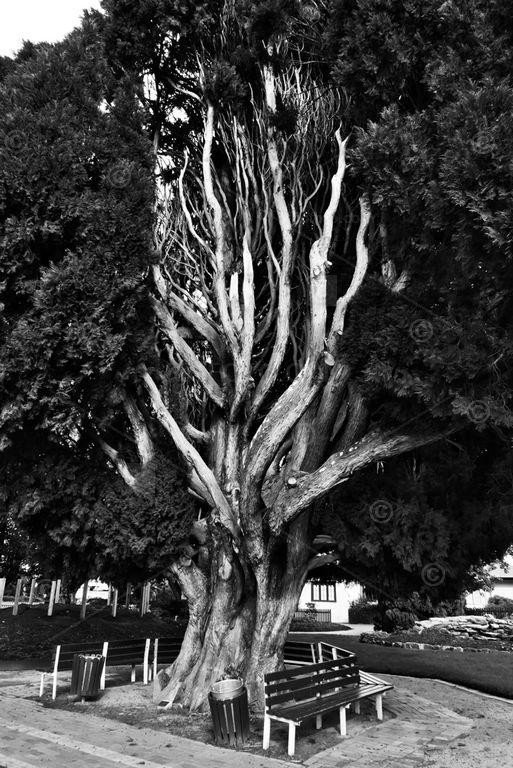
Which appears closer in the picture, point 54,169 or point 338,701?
point 338,701

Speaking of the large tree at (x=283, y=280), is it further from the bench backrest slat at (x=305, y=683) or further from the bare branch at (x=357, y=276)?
the bench backrest slat at (x=305, y=683)

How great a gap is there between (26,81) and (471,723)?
11378mm

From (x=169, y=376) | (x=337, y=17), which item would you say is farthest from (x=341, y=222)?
(x=169, y=376)

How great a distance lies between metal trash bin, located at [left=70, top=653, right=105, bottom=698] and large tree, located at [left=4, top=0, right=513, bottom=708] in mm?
1205

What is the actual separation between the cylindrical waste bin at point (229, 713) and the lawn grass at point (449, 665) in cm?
532

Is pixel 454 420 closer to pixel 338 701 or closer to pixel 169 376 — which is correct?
pixel 338 701

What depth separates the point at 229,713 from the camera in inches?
264

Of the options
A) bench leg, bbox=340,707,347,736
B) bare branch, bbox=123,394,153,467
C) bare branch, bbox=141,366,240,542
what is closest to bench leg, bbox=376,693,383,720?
bench leg, bbox=340,707,347,736

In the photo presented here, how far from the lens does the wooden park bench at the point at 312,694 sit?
6305 millimetres

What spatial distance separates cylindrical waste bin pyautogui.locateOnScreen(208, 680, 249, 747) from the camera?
667 cm

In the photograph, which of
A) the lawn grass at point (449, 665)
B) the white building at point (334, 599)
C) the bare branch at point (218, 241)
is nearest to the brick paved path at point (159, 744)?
the lawn grass at point (449, 665)

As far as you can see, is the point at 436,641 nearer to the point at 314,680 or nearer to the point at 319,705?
the point at 314,680

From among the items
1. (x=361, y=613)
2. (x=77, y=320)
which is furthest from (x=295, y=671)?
(x=361, y=613)

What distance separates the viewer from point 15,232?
8.05 meters
